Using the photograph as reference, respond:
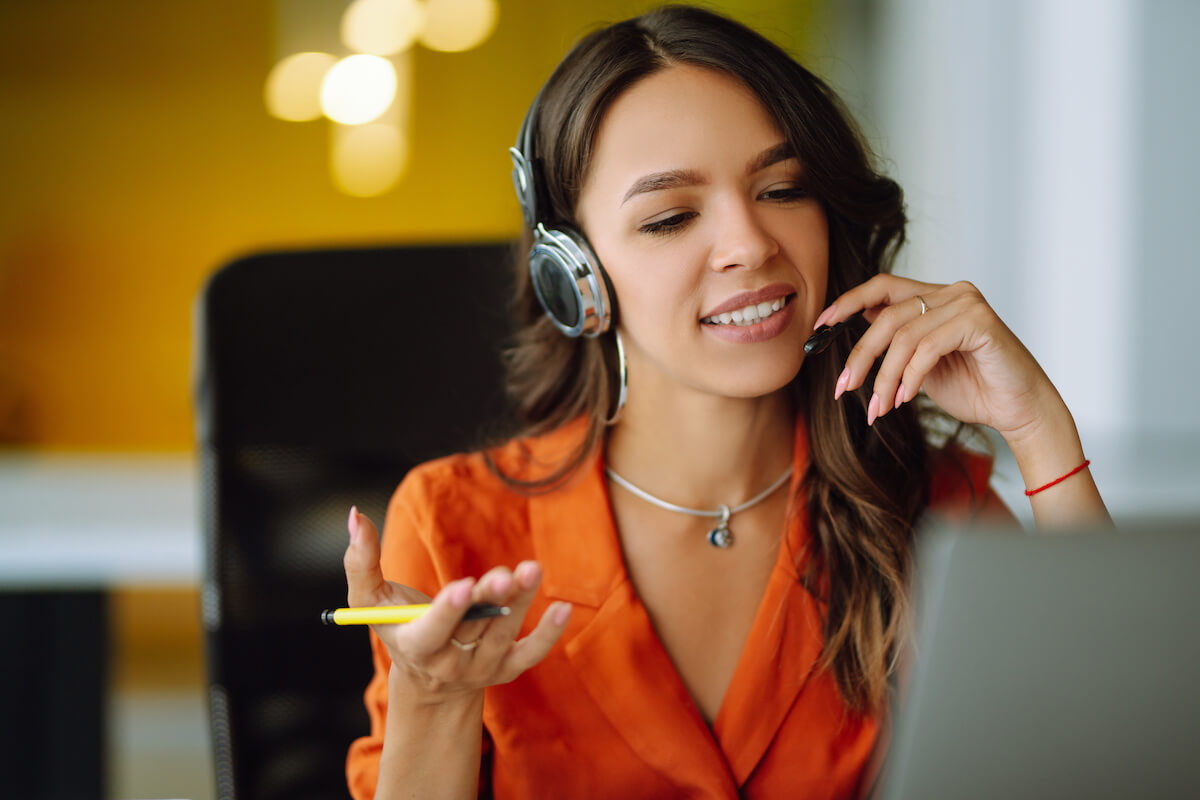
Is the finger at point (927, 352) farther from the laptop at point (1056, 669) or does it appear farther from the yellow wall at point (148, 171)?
the yellow wall at point (148, 171)

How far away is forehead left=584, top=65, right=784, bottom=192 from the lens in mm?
1033

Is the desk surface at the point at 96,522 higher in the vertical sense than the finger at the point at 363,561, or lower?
lower

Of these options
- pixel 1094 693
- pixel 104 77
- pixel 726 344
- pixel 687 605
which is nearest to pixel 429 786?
pixel 687 605

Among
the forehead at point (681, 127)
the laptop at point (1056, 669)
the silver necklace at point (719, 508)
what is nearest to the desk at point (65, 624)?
the silver necklace at point (719, 508)

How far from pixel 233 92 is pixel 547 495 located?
2476 millimetres

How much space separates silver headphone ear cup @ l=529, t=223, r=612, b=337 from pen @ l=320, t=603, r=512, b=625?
440mm

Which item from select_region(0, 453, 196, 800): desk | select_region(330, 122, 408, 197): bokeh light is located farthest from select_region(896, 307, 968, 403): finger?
select_region(330, 122, 408, 197): bokeh light

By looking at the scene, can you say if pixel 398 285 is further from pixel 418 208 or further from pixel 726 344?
pixel 418 208

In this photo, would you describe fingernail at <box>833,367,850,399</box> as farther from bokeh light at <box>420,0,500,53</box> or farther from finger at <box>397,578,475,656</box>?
bokeh light at <box>420,0,500,53</box>

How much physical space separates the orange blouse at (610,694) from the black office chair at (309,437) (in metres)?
0.14

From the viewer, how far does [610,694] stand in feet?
3.52

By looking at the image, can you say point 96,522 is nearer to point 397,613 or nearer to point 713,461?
point 713,461

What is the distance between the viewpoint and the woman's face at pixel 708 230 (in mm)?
1030

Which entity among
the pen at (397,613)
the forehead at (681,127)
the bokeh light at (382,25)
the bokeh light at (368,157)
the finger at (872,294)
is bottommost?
the pen at (397,613)
